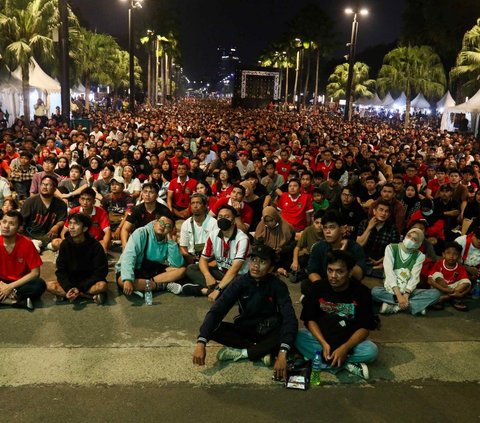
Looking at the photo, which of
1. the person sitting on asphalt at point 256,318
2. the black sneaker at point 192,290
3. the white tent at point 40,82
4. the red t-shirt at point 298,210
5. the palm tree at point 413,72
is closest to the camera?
the person sitting on asphalt at point 256,318

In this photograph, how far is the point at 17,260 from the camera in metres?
5.52

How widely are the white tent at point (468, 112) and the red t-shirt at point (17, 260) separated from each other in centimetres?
2278

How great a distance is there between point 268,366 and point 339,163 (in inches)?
298

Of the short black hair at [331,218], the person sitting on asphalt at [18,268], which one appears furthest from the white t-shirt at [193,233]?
the person sitting on asphalt at [18,268]

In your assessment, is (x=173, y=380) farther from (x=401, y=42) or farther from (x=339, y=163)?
(x=401, y=42)

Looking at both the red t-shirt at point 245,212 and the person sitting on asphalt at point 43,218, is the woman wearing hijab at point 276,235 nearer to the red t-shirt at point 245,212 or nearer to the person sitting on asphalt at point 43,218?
the red t-shirt at point 245,212

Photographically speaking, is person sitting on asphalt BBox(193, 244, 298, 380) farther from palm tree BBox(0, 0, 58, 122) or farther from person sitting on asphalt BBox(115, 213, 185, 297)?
palm tree BBox(0, 0, 58, 122)

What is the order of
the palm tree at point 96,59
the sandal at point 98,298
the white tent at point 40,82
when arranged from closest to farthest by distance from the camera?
the sandal at point 98,298 < the white tent at point 40,82 < the palm tree at point 96,59

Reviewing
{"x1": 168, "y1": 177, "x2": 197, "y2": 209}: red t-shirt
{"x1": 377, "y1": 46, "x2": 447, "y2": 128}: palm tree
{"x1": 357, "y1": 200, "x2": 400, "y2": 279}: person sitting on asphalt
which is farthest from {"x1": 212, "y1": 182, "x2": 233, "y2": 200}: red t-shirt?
{"x1": 377, "y1": 46, "x2": 447, "y2": 128}: palm tree

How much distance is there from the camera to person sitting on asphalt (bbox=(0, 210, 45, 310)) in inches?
215

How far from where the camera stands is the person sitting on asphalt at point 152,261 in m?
5.91

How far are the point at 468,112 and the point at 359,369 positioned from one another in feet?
77.7

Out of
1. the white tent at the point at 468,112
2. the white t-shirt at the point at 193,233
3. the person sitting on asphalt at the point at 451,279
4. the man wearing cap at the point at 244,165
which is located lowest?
the person sitting on asphalt at the point at 451,279

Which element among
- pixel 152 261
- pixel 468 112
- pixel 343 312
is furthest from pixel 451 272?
pixel 468 112
